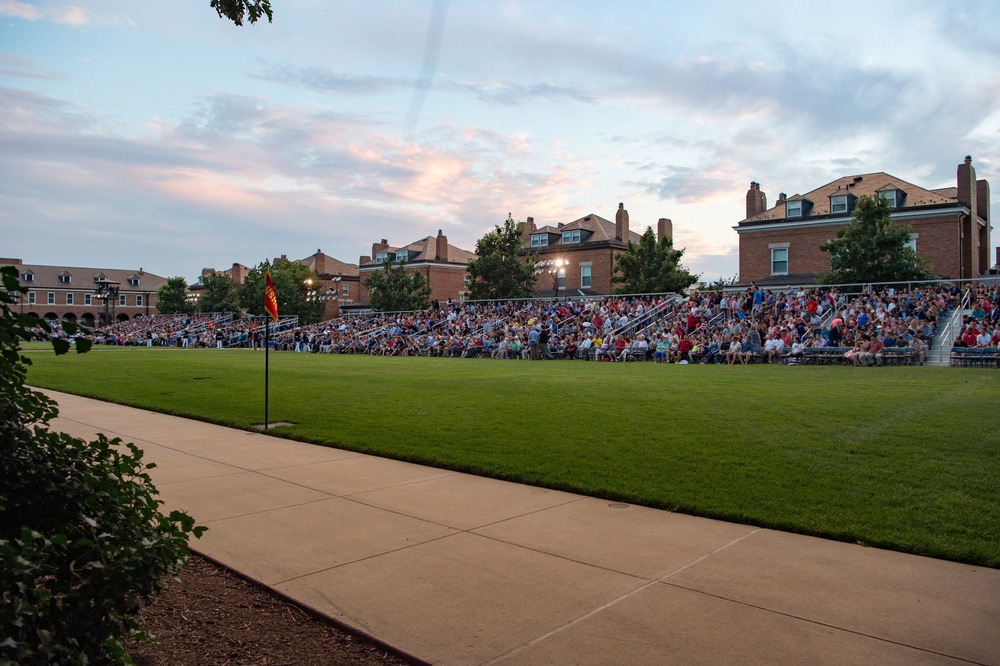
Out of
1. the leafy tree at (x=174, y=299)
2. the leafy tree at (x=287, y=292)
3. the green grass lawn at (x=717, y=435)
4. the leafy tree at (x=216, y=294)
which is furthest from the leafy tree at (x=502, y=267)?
the leafy tree at (x=174, y=299)

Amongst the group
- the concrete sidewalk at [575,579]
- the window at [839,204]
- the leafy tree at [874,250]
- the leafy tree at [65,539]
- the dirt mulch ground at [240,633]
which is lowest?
the dirt mulch ground at [240,633]

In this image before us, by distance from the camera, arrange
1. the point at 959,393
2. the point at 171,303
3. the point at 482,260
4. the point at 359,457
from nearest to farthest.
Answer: the point at 359,457 < the point at 959,393 < the point at 482,260 < the point at 171,303

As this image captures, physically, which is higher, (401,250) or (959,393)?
(401,250)

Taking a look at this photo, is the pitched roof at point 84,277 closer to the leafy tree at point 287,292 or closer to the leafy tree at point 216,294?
the leafy tree at point 216,294

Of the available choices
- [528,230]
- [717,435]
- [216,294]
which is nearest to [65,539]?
[717,435]

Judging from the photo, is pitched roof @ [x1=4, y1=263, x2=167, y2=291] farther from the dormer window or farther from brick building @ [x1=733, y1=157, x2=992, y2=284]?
the dormer window

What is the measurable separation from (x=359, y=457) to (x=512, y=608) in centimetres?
538

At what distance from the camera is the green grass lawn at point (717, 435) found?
243 inches

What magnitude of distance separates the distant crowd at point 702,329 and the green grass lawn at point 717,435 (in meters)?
4.66

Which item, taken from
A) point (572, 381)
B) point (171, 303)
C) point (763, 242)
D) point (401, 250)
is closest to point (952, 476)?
point (572, 381)

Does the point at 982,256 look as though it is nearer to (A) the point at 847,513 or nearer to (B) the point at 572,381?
(B) the point at 572,381

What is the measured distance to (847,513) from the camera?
6.04m

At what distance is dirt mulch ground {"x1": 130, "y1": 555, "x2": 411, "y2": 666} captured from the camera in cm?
369

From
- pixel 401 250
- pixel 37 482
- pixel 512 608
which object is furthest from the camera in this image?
→ pixel 401 250
